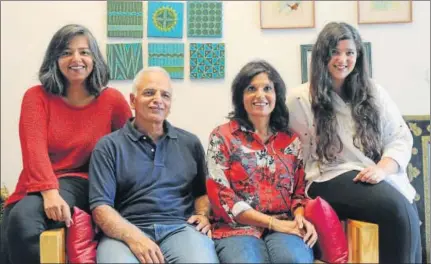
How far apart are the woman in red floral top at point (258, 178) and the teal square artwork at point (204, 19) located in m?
0.72

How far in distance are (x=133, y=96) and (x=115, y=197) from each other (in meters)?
0.41

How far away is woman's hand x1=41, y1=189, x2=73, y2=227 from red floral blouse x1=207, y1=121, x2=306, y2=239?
539mm

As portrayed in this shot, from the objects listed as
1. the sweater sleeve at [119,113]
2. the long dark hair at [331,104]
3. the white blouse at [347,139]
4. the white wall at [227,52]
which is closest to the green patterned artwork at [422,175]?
the white wall at [227,52]

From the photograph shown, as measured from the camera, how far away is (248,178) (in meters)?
1.88

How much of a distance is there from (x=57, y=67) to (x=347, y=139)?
4.13 feet

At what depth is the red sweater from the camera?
190 cm

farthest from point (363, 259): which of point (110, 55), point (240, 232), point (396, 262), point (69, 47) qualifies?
point (110, 55)

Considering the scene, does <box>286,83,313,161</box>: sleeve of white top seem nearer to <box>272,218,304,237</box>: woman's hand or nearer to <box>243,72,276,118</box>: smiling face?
<box>243,72,276,118</box>: smiling face

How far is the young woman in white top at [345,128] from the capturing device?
1927 millimetres

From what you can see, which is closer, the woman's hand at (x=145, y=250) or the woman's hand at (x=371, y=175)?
the woman's hand at (x=145, y=250)

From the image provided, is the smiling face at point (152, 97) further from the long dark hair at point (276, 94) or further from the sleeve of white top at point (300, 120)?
the sleeve of white top at point (300, 120)

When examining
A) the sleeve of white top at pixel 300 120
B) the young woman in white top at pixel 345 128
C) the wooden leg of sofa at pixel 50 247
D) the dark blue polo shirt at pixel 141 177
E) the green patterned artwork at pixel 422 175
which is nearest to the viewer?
the wooden leg of sofa at pixel 50 247

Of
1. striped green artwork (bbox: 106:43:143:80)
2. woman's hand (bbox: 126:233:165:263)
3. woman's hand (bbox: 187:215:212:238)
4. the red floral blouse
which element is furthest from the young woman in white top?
striped green artwork (bbox: 106:43:143:80)

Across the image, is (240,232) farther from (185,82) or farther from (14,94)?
(14,94)
